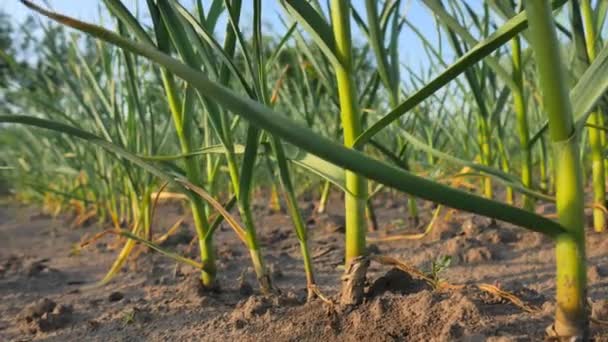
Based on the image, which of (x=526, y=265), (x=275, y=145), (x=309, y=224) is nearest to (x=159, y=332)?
(x=275, y=145)

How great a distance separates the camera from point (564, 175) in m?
0.54

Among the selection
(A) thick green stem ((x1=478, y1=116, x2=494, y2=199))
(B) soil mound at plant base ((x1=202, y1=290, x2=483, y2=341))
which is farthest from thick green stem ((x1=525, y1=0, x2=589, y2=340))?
(A) thick green stem ((x1=478, y1=116, x2=494, y2=199))

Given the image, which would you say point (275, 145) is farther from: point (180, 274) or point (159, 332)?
point (180, 274)

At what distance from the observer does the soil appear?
0.72 meters

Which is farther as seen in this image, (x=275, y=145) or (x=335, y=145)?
(x=275, y=145)

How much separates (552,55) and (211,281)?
0.75 metres

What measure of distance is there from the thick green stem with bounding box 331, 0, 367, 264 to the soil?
0.08 metres

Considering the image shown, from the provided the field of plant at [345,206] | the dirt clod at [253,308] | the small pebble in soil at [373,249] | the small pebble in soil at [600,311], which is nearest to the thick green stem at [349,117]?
the field of plant at [345,206]

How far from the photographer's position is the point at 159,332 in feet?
2.98

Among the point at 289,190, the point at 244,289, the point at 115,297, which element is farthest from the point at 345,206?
the point at 115,297

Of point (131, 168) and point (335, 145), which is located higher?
point (131, 168)

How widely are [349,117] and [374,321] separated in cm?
26

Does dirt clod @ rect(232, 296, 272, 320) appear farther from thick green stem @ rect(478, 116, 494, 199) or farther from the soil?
thick green stem @ rect(478, 116, 494, 199)

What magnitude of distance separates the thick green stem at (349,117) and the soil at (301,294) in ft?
0.26
